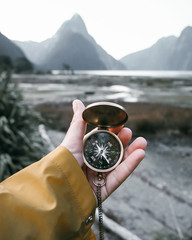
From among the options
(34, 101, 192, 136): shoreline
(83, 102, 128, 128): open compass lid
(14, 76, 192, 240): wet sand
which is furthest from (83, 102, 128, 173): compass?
(34, 101, 192, 136): shoreline

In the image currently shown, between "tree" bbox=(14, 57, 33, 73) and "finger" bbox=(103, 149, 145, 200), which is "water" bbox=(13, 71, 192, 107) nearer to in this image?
"tree" bbox=(14, 57, 33, 73)

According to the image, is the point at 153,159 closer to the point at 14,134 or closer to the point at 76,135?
the point at 14,134

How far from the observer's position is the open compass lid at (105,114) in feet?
5.50

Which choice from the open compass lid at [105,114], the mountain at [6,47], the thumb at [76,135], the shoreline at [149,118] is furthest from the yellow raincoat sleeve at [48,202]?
the shoreline at [149,118]

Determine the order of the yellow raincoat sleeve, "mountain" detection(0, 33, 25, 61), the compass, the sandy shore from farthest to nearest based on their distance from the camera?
1. the sandy shore
2. "mountain" detection(0, 33, 25, 61)
3. the compass
4. the yellow raincoat sleeve

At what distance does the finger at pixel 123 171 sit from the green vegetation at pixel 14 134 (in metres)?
2.41

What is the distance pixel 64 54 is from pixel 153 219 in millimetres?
18078

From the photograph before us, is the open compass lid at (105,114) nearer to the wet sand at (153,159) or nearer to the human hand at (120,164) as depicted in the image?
the human hand at (120,164)

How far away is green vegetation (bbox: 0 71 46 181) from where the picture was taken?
385 centimetres

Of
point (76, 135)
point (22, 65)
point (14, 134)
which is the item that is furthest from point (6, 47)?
point (22, 65)

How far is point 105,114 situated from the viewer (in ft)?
5.98

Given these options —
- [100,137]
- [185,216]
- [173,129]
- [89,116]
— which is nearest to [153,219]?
[185,216]

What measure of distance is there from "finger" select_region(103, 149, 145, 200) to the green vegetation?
2.41 meters

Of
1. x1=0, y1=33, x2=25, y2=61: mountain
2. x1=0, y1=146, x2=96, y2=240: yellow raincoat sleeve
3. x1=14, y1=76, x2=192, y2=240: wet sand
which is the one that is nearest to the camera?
x1=0, y1=146, x2=96, y2=240: yellow raincoat sleeve
